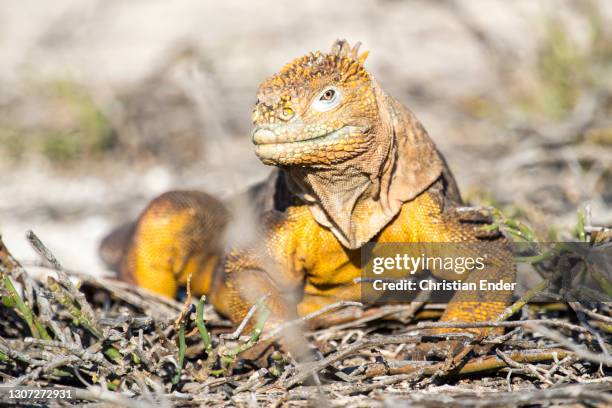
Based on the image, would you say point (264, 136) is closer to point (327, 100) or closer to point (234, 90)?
point (327, 100)

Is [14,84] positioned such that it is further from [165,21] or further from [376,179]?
[376,179]

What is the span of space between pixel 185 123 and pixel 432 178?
17.6ft

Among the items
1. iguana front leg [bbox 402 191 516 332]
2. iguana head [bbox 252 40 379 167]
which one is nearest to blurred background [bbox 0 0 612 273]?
iguana front leg [bbox 402 191 516 332]

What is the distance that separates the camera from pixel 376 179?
158 inches

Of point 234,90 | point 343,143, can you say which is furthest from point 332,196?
point 234,90

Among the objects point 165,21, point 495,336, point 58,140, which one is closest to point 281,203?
point 495,336

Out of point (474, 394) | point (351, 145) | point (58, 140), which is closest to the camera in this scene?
point (474, 394)

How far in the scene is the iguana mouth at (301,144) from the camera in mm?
3674

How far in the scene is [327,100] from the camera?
3.81m

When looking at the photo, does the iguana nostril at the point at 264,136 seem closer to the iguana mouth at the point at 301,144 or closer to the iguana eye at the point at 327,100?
the iguana mouth at the point at 301,144

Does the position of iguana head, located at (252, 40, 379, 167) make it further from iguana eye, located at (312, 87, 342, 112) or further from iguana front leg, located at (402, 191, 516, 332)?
iguana front leg, located at (402, 191, 516, 332)

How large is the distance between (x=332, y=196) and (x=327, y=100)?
0.51 m

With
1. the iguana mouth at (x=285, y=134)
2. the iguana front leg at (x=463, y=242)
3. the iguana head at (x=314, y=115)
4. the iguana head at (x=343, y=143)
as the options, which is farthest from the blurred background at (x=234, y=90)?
the iguana mouth at (x=285, y=134)

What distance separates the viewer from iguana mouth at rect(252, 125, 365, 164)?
367 cm
